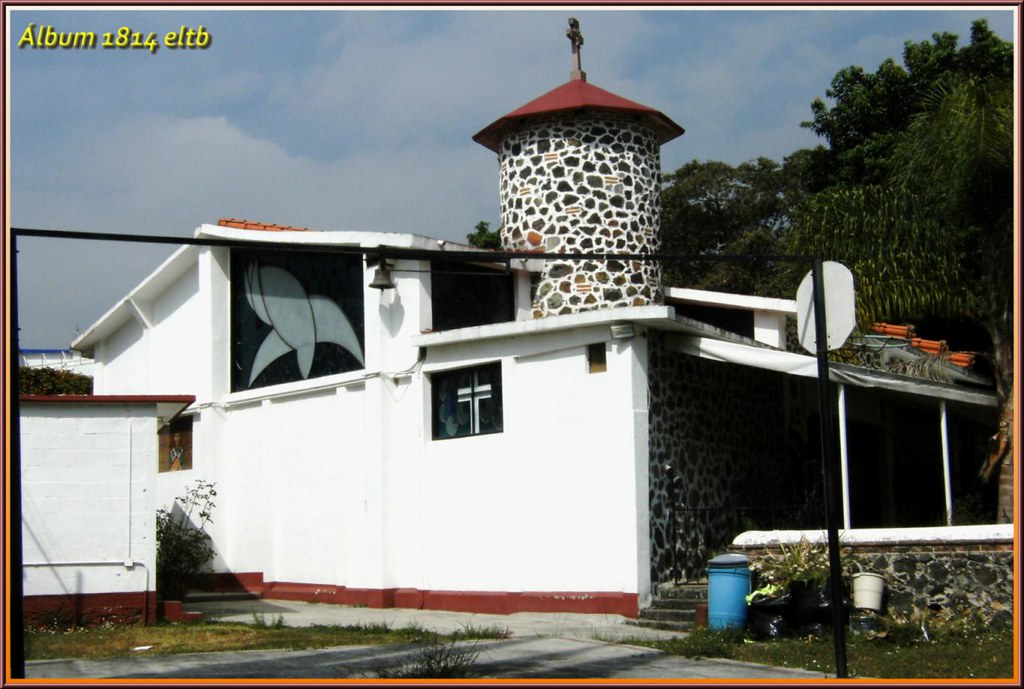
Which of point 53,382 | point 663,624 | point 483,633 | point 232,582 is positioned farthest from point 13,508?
point 53,382

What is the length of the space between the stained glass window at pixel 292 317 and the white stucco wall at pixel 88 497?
4.50 meters

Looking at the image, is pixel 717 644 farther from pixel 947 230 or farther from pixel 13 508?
pixel 947 230

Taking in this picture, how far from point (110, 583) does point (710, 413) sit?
26.0ft

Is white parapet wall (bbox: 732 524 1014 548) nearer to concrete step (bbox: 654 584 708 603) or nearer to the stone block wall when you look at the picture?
the stone block wall

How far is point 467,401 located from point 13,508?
9.54 meters

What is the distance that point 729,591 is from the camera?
42.4ft

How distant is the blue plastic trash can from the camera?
508 inches

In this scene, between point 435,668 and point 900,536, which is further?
point 900,536

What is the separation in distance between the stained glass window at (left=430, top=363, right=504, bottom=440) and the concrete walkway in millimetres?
3198

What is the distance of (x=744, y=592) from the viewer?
42.4 ft

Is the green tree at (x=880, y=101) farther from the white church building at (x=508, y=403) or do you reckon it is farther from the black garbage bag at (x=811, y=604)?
the black garbage bag at (x=811, y=604)

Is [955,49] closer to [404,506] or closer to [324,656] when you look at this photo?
[404,506]

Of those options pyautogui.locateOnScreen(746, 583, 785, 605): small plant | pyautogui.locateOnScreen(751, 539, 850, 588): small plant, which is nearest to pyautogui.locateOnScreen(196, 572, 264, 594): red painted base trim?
pyautogui.locateOnScreen(751, 539, 850, 588): small plant

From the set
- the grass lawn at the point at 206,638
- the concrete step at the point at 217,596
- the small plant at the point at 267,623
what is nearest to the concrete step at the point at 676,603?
the grass lawn at the point at 206,638
